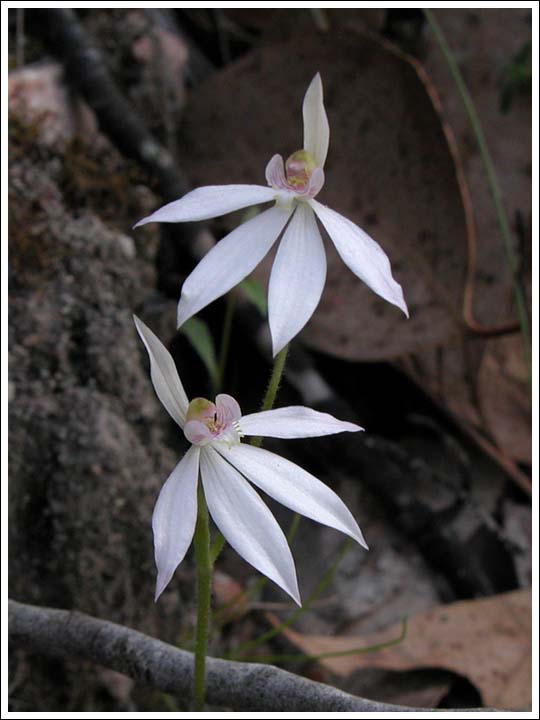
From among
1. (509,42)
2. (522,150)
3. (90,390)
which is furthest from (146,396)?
(509,42)

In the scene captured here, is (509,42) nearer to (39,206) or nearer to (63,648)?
(39,206)

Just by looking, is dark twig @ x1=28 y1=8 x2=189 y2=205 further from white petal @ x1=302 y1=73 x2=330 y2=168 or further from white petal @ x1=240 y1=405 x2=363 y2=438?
white petal @ x1=240 y1=405 x2=363 y2=438

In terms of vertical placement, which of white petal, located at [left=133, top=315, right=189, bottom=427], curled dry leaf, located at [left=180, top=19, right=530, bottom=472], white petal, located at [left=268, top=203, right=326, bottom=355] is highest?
curled dry leaf, located at [left=180, top=19, right=530, bottom=472]

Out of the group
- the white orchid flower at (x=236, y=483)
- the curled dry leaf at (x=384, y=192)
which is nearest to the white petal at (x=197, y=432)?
the white orchid flower at (x=236, y=483)

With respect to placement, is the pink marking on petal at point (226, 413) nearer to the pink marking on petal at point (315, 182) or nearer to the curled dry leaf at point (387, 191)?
the pink marking on petal at point (315, 182)

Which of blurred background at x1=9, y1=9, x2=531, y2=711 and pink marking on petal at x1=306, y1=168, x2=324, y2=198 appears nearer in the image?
pink marking on petal at x1=306, y1=168, x2=324, y2=198

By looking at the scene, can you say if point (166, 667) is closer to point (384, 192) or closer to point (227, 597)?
point (227, 597)

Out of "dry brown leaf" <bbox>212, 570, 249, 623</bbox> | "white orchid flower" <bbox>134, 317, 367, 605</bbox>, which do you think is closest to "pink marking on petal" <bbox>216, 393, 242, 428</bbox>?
"white orchid flower" <bbox>134, 317, 367, 605</bbox>
